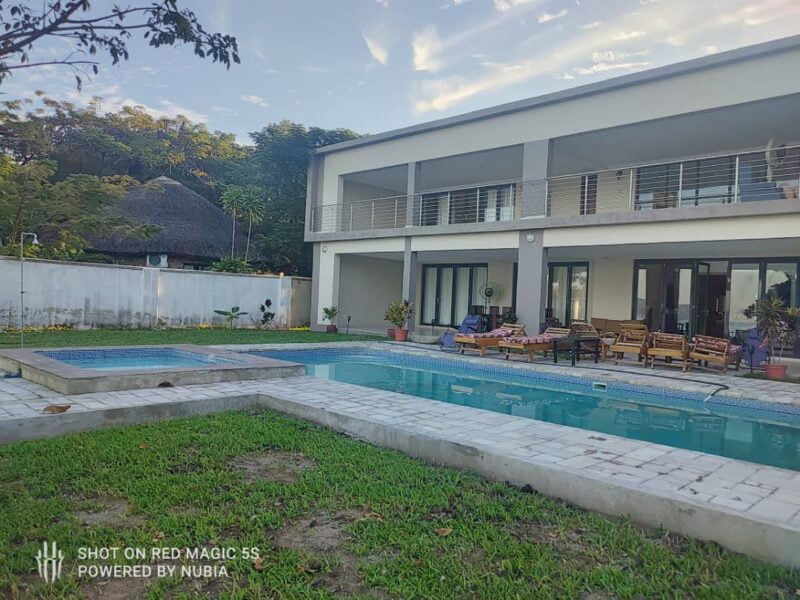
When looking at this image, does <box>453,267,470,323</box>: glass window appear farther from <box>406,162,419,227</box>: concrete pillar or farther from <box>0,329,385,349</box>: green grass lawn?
<box>0,329,385,349</box>: green grass lawn

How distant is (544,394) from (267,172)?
57.6 ft

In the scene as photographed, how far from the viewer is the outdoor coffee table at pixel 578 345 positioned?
11.9 meters

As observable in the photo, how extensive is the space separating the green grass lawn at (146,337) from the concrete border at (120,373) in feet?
10.4

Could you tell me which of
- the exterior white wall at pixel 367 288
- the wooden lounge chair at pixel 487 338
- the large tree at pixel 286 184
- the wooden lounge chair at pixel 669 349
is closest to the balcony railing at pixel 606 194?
the exterior white wall at pixel 367 288

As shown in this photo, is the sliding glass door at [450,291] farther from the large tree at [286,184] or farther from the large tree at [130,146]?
the large tree at [130,146]

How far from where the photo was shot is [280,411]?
6.60 metres

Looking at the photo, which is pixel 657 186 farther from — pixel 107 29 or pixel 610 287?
pixel 107 29

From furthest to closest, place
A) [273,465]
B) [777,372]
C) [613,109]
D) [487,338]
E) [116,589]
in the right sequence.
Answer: [487,338] < [613,109] < [777,372] < [273,465] < [116,589]

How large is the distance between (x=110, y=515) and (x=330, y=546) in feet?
4.76

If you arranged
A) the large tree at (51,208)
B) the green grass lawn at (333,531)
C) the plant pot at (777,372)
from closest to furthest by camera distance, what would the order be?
the green grass lawn at (333,531) → the plant pot at (777,372) → the large tree at (51,208)

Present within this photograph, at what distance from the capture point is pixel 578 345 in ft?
40.0

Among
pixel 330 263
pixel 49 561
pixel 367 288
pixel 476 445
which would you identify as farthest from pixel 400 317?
pixel 49 561

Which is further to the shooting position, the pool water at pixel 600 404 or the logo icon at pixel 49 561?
the pool water at pixel 600 404

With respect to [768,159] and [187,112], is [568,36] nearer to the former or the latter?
[768,159]
